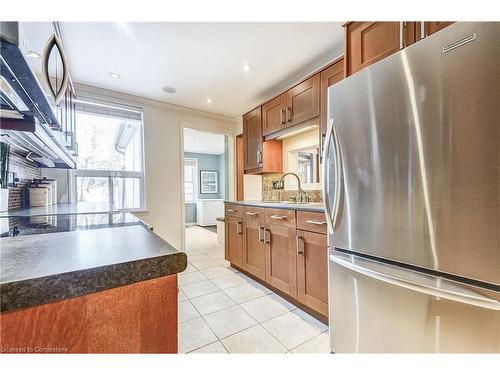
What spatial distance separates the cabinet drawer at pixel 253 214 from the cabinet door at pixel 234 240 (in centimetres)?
15

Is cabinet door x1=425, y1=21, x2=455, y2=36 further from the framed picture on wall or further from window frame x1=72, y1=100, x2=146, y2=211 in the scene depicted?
the framed picture on wall

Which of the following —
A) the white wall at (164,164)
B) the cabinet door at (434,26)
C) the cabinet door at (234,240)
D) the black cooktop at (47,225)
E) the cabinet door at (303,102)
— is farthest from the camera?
the white wall at (164,164)

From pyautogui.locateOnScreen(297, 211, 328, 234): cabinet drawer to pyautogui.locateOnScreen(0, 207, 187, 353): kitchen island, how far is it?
1.28 metres

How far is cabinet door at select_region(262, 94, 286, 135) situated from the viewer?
99.4 inches

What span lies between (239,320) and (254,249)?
77cm

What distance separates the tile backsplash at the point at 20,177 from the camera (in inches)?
65.3

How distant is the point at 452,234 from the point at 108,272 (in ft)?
3.90

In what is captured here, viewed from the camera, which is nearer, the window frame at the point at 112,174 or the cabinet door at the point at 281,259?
the cabinet door at the point at 281,259

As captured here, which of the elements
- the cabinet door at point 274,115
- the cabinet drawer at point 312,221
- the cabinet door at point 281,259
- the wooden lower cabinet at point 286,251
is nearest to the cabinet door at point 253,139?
the cabinet door at point 274,115

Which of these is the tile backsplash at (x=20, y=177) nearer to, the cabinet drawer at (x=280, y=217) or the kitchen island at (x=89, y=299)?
the kitchen island at (x=89, y=299)

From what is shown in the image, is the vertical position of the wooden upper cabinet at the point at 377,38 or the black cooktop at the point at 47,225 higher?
the wooden upper cabinet at the point at 377,38

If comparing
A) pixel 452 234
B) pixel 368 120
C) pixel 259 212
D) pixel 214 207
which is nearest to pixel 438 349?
pixel 452 234

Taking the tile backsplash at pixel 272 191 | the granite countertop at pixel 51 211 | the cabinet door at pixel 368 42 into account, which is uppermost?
the cabinet door at pixel 368 42

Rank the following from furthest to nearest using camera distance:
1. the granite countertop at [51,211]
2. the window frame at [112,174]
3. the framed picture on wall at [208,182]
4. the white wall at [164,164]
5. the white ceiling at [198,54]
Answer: the framed picture on wall at [208,182], the white wall at [164,164], the window frame at [112,174], the white ceiling at [198,54], the granite countertop at [51,211]
